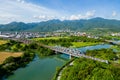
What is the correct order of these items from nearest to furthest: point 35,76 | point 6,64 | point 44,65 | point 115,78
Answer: point 115,78
point 35,76
point 6,64
point 44,65

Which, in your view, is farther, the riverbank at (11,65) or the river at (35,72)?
the riverbank at (11,65)

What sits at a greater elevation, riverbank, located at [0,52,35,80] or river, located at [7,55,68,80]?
riverbank, located at [0,52,35,80]

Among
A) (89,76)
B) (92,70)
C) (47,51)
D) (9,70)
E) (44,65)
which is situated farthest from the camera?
(47,51)

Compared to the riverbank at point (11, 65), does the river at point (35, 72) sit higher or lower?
lower

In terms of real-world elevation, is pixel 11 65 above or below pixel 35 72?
above

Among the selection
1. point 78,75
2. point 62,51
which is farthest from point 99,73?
point 62,51

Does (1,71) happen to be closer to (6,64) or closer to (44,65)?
(6,64)

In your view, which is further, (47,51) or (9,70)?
(47,51)

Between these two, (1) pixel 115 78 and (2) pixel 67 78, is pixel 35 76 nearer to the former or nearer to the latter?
(2) pixel 67 78

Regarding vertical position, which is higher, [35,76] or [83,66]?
[83,66]

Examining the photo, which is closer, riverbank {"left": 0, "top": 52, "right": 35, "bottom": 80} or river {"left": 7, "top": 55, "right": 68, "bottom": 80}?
river {"left": 7, "top": 55, "right": 68, "bottom": 80}

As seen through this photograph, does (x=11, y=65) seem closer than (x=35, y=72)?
No
